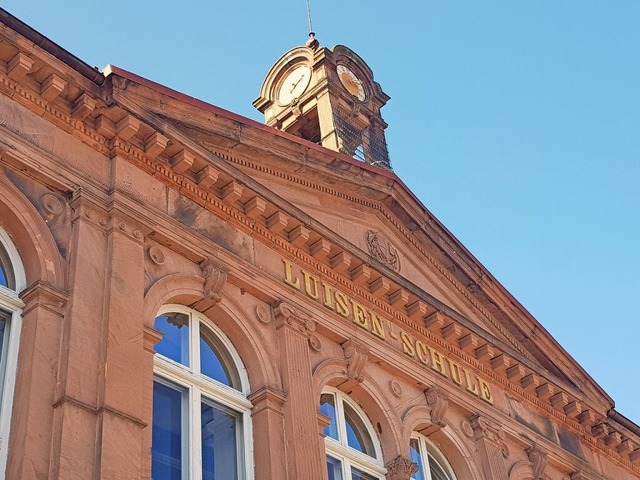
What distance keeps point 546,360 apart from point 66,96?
427 inches

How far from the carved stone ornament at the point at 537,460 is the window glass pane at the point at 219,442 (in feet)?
21.5

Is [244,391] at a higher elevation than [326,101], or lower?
lower

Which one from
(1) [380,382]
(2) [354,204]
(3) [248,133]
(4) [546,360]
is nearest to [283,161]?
(3) [248,133]

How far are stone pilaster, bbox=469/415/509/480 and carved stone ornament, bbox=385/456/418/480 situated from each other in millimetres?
2044

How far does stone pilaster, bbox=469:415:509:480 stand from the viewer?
16.5m

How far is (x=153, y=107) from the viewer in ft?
45.5

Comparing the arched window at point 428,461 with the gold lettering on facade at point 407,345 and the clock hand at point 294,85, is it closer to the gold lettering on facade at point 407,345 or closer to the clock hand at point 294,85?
the gold lettering on facade at point 407,345

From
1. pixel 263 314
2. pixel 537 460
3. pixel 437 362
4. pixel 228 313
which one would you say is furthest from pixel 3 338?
pixel 537 460

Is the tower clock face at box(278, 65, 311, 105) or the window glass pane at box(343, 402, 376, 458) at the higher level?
the tower clock face at box(278, 65, 311, 105)

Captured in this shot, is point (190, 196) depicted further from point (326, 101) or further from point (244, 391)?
point (326, 101)

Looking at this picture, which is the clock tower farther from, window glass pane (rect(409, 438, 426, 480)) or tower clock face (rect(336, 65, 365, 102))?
window glass pane (rect(409, 438, 426, 480))

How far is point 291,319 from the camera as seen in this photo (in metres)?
14.3

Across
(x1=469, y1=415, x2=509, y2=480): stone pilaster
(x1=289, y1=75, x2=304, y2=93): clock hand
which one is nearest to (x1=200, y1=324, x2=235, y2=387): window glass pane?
(x1=469, y1=415, x2=509, y2=480): stone pilaster

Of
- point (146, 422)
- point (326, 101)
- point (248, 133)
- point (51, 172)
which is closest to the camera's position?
point (146, 422)
